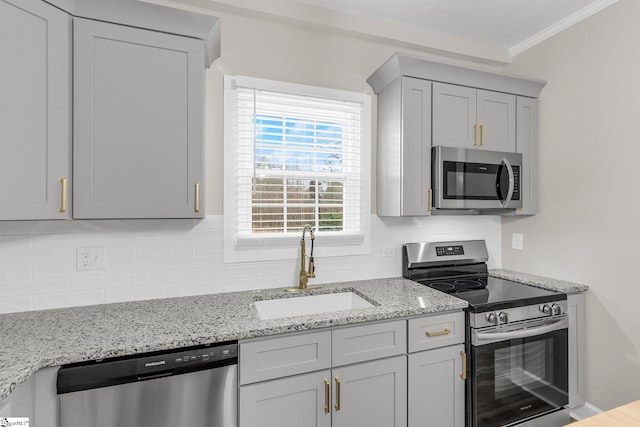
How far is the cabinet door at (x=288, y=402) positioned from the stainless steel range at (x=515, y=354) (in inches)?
33.2

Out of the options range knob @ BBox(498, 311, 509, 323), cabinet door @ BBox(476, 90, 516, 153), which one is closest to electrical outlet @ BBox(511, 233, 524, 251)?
cabinet door @ BBox(476, 90, 516, 153)

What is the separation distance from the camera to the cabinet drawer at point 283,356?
149cm

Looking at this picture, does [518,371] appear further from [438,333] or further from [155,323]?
[155,323]

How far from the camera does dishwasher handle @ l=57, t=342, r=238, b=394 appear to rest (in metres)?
1.25

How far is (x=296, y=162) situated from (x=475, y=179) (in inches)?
47.0

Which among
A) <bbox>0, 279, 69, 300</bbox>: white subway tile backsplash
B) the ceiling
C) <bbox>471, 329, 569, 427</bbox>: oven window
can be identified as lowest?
<bbox>471, 329, 569, 427</bbox>: oven window

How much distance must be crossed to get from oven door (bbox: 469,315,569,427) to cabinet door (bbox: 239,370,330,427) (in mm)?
847

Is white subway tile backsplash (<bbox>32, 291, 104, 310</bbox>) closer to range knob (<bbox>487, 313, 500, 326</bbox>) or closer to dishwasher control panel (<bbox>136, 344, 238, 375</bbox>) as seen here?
dishwasher control panel (<bbox>136, 344, 238, 375</bbox>)

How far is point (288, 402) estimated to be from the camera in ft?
5.10

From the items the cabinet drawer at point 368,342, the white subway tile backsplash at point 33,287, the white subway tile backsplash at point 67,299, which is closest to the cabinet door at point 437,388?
the cabinet drawer at point 368,342

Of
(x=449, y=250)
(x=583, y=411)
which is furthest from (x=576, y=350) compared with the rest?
(x=449, y=250)

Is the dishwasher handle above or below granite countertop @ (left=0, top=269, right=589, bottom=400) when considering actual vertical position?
below

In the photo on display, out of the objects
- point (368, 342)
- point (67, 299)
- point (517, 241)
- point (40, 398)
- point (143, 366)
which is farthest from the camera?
point (517, 241)

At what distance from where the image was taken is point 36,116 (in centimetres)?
141
